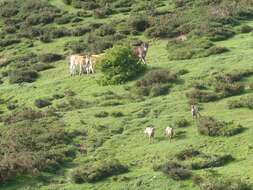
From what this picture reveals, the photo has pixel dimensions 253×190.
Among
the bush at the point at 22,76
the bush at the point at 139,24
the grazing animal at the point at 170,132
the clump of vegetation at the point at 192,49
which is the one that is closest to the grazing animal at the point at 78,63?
the bush at the point at 22,76

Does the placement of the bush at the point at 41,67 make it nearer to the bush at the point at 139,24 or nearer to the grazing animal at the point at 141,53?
the grazing animal at the point at 141,53

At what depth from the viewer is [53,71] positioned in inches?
1932

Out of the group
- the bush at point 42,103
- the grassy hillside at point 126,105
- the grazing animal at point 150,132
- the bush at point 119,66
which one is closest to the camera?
the grassy hillside at point 126,105

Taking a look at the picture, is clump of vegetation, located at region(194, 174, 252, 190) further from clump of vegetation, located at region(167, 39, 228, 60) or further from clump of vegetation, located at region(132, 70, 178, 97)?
clump of vegetation, located at region(167, 39, 228, 60)

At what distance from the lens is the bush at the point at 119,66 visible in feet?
140

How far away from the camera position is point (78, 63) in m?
46.0

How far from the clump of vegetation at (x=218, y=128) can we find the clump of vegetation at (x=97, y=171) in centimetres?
466

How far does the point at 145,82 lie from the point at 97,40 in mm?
15077

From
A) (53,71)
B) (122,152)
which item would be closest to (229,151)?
(122,152)

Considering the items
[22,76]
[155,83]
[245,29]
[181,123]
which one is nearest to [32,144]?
[181,123]

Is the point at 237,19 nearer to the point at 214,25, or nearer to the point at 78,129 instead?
the point at 214,25

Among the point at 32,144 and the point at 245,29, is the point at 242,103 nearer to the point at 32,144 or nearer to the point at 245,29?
the point at 32,144

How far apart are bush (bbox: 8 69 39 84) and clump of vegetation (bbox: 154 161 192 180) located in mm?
21147

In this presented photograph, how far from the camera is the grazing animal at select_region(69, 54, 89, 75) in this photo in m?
45.0
